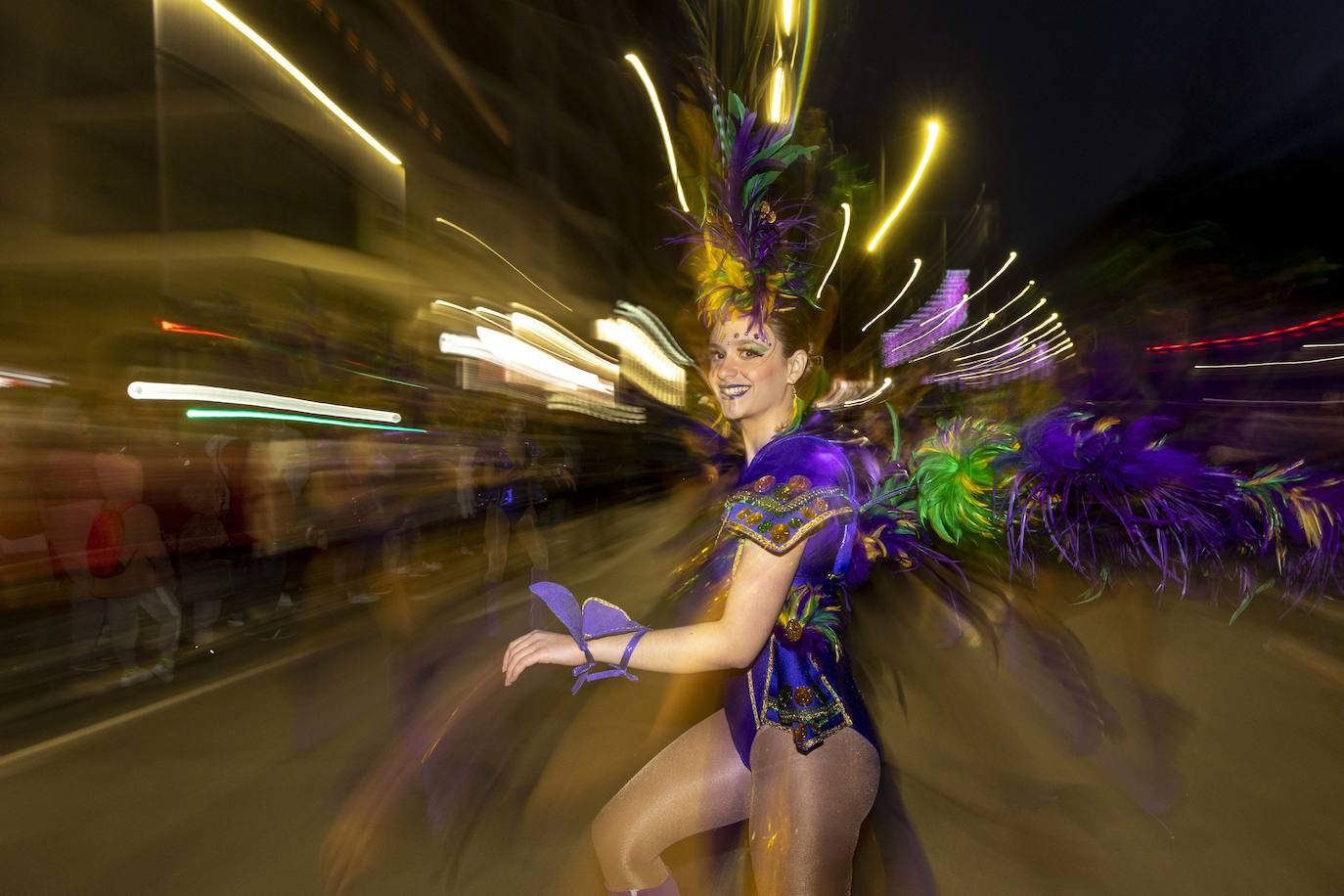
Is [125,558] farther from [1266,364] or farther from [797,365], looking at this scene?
[1266,364]

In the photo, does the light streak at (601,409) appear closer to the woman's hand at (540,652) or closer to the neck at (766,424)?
the neck at (766,424)

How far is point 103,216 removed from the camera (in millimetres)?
15914

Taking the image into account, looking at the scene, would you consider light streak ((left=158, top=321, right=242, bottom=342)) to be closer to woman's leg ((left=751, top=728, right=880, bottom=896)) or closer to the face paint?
the face paint

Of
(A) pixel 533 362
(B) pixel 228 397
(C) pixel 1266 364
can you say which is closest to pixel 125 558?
(B) pixel 228 397

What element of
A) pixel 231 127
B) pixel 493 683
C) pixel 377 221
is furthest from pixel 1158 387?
pixel 231 127

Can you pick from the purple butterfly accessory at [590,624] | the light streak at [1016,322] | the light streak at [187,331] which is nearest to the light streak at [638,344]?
the light streak at [1016,322]

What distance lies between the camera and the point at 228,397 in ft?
33.0

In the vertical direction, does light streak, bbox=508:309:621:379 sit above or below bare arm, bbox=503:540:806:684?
above

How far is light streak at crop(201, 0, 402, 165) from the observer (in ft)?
50.8

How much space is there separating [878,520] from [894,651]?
529 centimetres

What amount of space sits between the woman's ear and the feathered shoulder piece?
0.48 feet

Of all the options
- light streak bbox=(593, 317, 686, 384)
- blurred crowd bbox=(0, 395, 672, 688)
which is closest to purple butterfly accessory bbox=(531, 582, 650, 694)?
blurred crowd bbox=(0, 395, 672, 688)

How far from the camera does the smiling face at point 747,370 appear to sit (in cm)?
224

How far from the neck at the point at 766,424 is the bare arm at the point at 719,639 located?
0.45 metres
